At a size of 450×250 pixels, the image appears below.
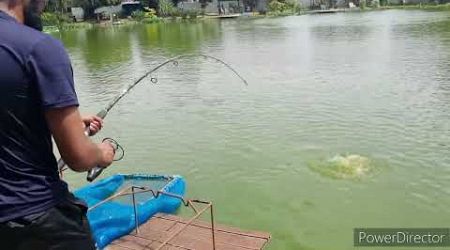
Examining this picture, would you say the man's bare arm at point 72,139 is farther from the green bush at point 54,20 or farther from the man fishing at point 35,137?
the green bush at point 54,20

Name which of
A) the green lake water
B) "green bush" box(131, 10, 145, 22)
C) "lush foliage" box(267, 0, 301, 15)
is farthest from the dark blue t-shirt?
"lush foliage" box(267, 0, 301, 15)

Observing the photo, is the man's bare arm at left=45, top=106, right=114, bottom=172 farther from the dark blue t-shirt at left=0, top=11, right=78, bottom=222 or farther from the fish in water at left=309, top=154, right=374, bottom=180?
the fish in water at left=309, top=154, right=374, bottom=180

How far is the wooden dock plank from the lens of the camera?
5.29m

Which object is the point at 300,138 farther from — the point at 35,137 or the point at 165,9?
the point at 165,9

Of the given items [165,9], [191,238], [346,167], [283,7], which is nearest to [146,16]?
[165,9]

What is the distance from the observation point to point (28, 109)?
2176 mm

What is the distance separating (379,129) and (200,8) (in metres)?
70.5

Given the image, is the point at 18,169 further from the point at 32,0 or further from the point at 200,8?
the point at 200,8

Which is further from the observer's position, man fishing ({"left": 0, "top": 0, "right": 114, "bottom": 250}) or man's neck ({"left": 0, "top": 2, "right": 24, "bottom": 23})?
man's neck ({"left": 0, "top": 2, "right": 24, "bottom": 23})

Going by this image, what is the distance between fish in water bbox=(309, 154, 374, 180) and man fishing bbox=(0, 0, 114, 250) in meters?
6.12

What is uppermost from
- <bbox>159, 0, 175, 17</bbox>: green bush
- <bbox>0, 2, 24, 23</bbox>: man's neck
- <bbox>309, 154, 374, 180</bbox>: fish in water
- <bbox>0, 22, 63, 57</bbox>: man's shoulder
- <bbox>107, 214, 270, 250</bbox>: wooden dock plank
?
<bbox>159, 0, 175, 17</bbox>: green bush

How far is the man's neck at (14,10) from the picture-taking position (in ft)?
7.17

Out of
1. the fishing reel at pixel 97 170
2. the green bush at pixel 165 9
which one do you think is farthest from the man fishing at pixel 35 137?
the green bush at pixel 165 9

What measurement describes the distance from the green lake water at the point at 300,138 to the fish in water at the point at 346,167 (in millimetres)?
17
